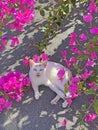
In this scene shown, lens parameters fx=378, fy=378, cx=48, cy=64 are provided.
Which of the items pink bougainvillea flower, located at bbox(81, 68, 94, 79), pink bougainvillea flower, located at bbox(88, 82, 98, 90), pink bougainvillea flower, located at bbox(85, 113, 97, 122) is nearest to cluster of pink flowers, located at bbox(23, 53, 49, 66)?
pink bougainvillea flower, located at bbox(81, 68, 94, 79)

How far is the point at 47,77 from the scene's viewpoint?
3043 mm

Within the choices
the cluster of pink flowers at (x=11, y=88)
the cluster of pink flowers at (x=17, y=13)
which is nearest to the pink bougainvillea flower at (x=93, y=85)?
the cluster of pink flowers at (x=11, y=88)

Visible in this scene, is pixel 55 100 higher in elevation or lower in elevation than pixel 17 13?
lower

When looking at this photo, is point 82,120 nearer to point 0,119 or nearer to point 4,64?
point 0,119

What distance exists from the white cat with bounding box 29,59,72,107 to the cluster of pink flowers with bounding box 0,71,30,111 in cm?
8

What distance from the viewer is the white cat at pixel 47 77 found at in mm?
2982

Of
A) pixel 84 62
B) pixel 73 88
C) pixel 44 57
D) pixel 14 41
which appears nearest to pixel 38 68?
pixel 44 57

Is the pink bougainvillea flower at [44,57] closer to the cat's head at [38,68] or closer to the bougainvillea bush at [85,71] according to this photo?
the bougainvillea bush at [85,71]

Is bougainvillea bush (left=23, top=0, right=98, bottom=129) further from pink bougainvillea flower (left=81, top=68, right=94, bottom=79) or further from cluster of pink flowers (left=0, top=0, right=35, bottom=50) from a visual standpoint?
cluster of pink flowers (left=0, top=0, right=35, bottom=50)

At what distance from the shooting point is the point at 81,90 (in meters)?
2.88

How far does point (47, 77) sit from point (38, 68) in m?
0.12

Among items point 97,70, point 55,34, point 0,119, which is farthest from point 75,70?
point 0,119

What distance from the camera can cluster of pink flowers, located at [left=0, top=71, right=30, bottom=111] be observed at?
2.97 m

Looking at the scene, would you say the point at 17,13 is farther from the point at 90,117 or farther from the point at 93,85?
the point at 90,117
